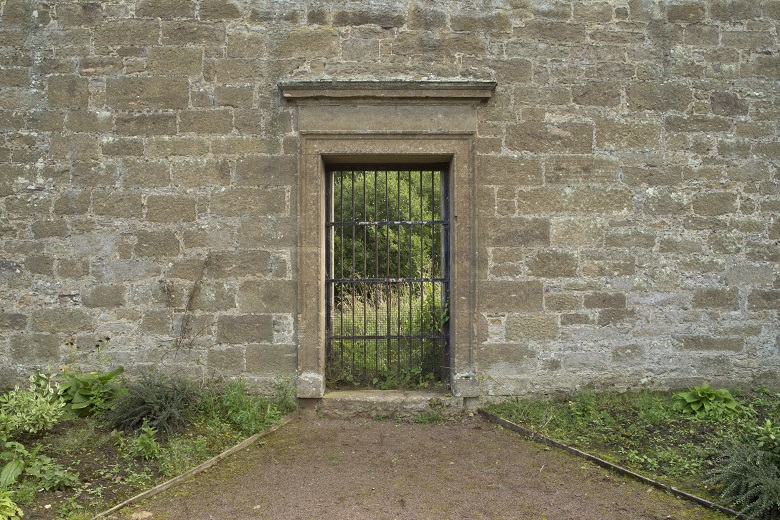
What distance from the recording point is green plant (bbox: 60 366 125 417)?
16.3 ft

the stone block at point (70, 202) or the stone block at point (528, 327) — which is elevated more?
the stone block at point (70, 202)

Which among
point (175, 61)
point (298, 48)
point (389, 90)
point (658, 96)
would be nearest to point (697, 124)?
point (658, 96)

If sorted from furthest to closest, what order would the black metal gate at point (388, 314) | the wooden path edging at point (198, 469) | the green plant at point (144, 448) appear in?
the black metal gate at point (388, 314) → the green plant at point (144, 448) → the wooden path edging at point (198, 469)

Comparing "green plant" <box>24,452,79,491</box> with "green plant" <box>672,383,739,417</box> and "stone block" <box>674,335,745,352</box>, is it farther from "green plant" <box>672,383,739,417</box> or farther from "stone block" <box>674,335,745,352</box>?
"stone block" <box>674,335,745,352</box>

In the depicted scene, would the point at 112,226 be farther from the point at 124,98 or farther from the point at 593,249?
the point at 593,249

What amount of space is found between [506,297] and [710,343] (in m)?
1.91

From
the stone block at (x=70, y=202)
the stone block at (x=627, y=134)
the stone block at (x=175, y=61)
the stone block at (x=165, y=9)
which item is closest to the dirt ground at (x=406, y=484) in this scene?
the stone block at (x=70, y=202)

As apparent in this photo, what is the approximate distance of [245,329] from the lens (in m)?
5.37

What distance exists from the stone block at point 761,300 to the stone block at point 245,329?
4.29 metres

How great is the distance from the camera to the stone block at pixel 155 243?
534 cm

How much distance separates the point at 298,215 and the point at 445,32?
6.69 feet

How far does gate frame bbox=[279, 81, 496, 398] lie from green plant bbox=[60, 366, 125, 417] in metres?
1.53

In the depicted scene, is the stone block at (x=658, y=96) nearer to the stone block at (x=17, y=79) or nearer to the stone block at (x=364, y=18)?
the stone block at (x=364, y=18)

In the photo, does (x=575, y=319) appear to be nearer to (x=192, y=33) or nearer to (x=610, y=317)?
(x=610, y=317)
